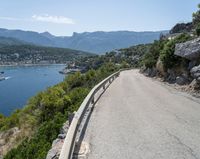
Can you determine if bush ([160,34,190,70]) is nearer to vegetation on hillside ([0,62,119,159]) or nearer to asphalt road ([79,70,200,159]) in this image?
vegetation on hillside ([0,62,119,159])

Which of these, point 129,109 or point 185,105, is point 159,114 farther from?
point 185,105

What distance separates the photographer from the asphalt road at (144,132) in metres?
6.26

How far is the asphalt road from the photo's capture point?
626 cm

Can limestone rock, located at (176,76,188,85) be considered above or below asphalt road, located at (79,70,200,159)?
below

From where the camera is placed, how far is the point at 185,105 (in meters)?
12.4

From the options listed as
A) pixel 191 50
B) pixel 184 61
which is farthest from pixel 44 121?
pixel 184 61

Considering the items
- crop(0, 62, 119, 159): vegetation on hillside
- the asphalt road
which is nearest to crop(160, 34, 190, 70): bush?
crop(0, 62, 119, 159): vegetation on hillside

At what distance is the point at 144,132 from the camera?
7.90m

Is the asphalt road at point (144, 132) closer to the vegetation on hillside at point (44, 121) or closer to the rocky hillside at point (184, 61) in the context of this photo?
the vegetation on hillside at point (44, 121)

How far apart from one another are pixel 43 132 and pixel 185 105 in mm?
5897

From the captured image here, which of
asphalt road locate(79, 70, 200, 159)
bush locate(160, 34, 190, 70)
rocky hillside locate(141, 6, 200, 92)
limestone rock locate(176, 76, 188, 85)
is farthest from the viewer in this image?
bush locate(160, 34, 190, 70)

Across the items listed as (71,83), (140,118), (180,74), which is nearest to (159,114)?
(140,118)

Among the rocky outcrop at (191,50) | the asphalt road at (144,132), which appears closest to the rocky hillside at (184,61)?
the rocky outcrop at (191,50)

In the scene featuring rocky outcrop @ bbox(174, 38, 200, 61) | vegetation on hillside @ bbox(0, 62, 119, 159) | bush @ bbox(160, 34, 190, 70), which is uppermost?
rocky outcrop @ bbox(174, 38, 200, 61)
